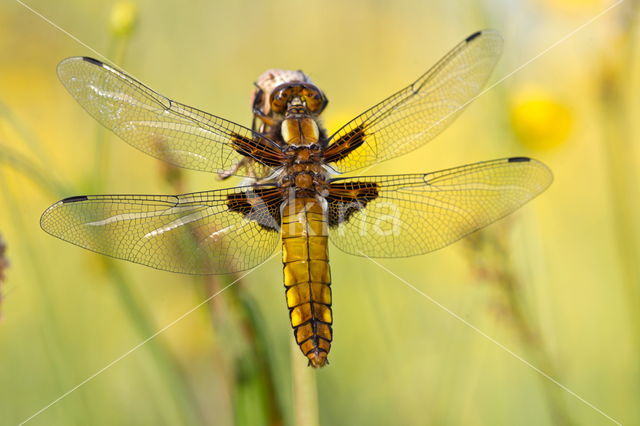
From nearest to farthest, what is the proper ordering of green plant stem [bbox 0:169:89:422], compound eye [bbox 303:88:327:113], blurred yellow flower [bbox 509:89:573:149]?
compound eye [bbox 303:88:327:113], green plant stem [bbox 0:169:89:422], blurred yellow flower [bbox 509:89:573:149]

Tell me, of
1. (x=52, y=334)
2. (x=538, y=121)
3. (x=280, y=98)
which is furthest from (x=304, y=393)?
(x=538, y=121)

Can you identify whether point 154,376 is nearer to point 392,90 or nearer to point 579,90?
point 392,90

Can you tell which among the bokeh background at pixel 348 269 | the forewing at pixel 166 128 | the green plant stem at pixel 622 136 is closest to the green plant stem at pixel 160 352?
the bokeh background at pixel 348 269

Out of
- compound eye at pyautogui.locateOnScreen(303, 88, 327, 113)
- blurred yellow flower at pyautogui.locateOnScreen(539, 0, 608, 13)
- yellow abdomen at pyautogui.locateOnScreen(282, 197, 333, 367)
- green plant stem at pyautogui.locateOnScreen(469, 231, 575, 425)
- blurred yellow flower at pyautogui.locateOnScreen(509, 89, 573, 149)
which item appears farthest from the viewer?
blurred yellow flower at pyautogui.locateOnScreen(539, 0, 608, 13)

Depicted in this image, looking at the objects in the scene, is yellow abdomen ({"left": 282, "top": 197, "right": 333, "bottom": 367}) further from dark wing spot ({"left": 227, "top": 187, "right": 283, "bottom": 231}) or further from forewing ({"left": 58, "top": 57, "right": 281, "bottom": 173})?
forewing ({"left": 58, "top": 57, "right": 281, "bottom": 173})

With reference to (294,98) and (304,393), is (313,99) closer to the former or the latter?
(294,98)

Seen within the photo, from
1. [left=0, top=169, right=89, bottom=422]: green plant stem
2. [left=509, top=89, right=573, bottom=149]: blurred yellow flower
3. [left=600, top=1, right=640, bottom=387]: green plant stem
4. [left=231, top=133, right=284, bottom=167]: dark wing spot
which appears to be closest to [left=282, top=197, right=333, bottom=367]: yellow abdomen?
[left=231, top=133, right=284, bottom=167]: dark wing spot

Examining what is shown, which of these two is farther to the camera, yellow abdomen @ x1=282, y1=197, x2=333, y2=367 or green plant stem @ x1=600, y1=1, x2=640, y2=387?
green plant stem @ x1=600, y1=1, x2=640, y2=387
